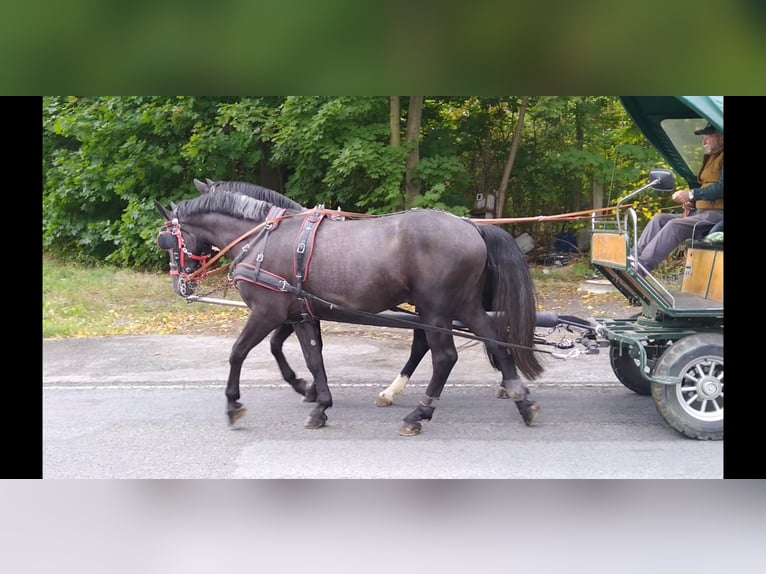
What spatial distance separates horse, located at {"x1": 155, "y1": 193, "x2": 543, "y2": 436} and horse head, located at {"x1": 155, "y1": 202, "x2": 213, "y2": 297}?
14.0 inches

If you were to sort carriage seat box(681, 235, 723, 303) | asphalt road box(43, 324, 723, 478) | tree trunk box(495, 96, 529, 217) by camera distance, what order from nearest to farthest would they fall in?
asphalt road box(43, 324, 723, 478)
carriage seat box(681, 235, 723, 303)
tree trunk box(495, 96, 529, 217)

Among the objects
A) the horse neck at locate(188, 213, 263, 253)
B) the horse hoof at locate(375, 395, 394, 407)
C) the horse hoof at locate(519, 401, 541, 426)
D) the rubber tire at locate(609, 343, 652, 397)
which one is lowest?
the horse hoof at locate(375, 395, 394, 407)

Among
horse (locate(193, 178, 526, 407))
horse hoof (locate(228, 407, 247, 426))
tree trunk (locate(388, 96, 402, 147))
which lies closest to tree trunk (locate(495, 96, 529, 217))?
tree trunk (locate(388, 96, 402, 147))

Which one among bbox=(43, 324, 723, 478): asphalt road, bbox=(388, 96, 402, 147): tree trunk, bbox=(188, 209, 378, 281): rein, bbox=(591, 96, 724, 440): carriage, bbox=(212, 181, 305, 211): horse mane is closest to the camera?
bbox=(43, 324, 723, 478): asphalt road

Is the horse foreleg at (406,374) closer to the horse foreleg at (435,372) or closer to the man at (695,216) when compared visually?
the horse foreleg at (435,372)

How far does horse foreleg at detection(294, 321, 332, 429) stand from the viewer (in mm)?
5801

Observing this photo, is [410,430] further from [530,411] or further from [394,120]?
[394,120]

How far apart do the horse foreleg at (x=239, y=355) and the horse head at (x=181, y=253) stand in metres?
0.74

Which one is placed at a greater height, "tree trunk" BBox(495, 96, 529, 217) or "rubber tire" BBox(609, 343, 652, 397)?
"tree trunk" BBox(495, 96, 529, 217)

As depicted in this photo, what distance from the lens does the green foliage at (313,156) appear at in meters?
11.5

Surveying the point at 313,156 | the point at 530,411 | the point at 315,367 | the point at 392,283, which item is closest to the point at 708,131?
the point at 530,411

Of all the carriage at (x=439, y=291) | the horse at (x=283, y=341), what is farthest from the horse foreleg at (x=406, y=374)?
the carriage at (x=439, y=291)

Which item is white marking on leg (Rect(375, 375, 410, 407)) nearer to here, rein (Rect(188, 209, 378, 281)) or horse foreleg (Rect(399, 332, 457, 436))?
horse foreleg (Rect(399, 332, 457, 436))
